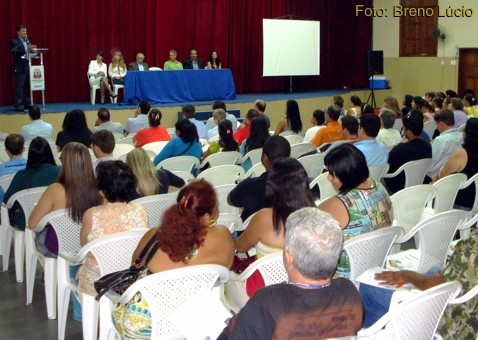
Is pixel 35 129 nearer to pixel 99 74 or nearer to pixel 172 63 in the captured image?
pixel 99 74

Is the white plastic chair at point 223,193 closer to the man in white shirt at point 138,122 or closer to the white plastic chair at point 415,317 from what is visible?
the white plastic chair at point 415,317

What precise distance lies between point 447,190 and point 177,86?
8.74m

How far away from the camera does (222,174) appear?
520 cm

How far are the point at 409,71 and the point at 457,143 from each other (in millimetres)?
11234

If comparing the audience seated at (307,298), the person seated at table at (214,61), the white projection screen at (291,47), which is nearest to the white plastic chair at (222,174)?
the audience seated at (307,298)

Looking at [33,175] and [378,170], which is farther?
[378,170]

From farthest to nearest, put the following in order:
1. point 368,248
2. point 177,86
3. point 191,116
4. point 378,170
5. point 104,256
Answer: point 177,86 < point 191,116 < point 378,170 < point 104,256 < point 368,248

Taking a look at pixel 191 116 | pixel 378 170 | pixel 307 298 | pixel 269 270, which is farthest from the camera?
pixel 191 116

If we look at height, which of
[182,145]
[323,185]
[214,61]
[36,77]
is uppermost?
[214,61]

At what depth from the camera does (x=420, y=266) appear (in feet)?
11.3

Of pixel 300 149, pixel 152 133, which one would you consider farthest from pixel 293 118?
pixel 152 133

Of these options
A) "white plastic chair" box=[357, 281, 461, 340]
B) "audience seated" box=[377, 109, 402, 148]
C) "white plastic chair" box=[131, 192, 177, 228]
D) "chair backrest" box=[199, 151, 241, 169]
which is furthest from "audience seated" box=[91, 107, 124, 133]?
"white plastic chair" box=[357, 281, 461, 340]

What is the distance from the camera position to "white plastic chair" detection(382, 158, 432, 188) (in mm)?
5629

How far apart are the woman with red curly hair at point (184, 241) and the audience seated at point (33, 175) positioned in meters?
1.77
